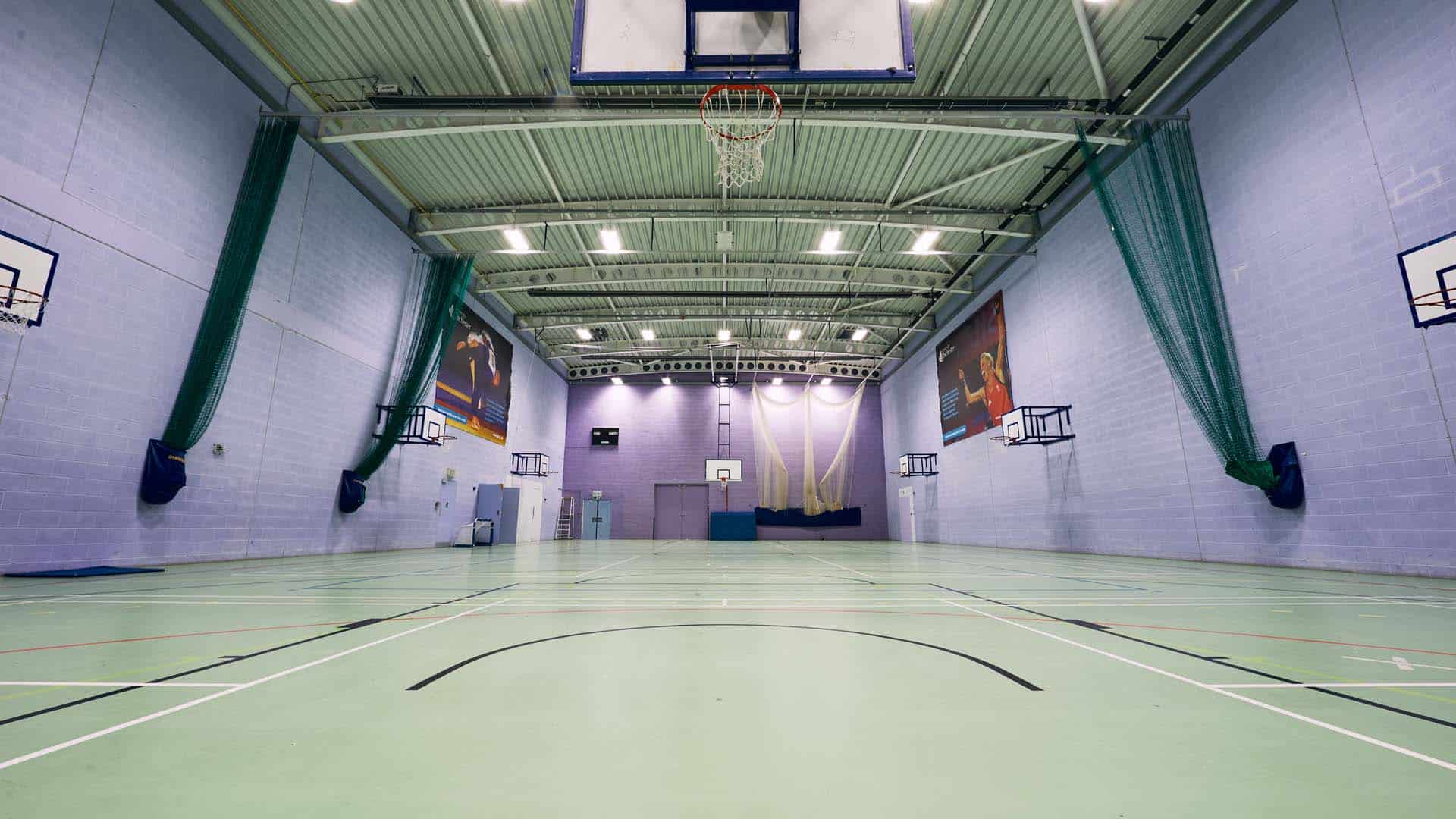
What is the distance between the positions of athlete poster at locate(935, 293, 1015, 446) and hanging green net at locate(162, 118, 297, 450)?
14186 mm

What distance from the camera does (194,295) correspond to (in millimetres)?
7152

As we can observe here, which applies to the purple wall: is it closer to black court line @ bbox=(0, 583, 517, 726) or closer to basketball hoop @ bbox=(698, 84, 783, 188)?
basketball hoop @ bbox=(698, 84, 783, 188)

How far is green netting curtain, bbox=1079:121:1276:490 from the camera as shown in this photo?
6988 millimetres

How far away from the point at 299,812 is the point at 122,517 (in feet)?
27.2

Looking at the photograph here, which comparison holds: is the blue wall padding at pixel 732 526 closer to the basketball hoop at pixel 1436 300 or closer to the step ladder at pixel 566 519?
the step ladder at pixel 566 519

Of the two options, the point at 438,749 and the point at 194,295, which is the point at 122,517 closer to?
the point at 194,295

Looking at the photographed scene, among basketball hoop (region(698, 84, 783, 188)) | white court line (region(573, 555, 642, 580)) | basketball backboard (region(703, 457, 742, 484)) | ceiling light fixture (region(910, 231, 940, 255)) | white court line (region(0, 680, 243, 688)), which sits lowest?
white court line (region(573, 555, 642, 580))

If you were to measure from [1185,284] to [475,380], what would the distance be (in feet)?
48.8

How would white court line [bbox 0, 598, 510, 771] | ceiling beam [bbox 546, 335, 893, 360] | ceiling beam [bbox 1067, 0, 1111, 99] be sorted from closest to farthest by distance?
white court line [bbox 0, 598, 510, 771], ceiling beam [bbox 1067, 0, 1111, 99], ceiling beam [bbox 546, 335, 893, 360]

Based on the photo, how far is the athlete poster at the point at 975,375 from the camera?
13.3 meters

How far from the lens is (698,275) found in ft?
45.9

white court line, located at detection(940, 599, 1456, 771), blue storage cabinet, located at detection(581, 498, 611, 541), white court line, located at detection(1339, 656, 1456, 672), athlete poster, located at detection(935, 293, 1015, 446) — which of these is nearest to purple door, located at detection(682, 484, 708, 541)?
blue storage cabinet, located at detection(581, 498, 611, 541)

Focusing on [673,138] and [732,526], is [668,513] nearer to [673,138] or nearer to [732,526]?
[732,526]

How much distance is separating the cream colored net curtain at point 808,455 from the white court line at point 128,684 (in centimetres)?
1734
